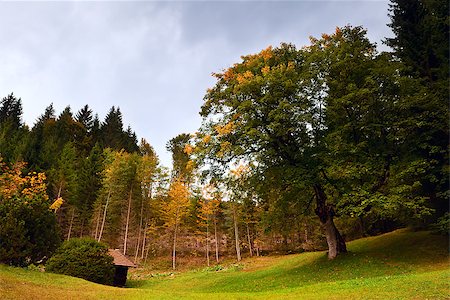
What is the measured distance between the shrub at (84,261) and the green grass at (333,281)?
378 cm

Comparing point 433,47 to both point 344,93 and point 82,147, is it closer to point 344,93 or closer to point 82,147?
point 344,93

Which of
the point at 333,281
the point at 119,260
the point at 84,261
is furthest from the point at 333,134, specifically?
the point at 119,260

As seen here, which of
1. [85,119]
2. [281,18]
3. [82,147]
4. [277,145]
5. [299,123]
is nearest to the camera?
[281,18]

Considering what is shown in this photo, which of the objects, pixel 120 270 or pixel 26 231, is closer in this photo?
pixel 26 231

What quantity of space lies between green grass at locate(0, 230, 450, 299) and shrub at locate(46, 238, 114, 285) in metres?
3.78

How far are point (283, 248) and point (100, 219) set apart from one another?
27472 millimetres

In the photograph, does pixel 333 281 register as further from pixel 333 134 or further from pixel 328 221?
pixel 333 134

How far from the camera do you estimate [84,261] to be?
2286 cm

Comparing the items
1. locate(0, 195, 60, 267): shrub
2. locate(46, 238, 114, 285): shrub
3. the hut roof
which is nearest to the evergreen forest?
locate(0, 195, 60, 267): shrub

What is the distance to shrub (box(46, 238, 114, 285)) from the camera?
22.3m

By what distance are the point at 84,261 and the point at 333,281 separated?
17.5 m

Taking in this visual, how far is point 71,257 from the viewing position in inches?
898

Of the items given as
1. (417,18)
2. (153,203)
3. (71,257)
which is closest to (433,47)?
(417,18)

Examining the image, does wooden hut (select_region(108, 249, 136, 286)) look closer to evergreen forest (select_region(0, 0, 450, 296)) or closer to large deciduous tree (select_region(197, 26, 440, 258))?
evergreen forest (select_region(0, 0, 450, 296))
